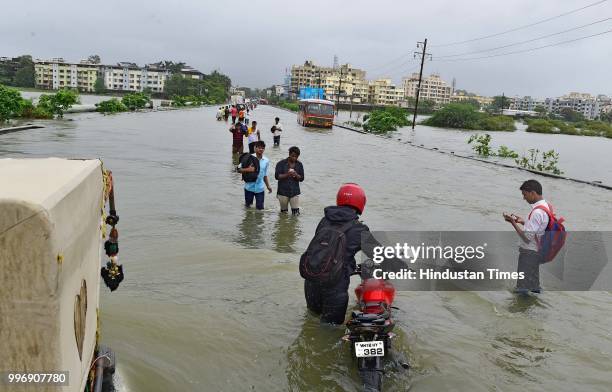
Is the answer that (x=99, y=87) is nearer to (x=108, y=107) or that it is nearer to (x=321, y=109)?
(x=108, y=107)

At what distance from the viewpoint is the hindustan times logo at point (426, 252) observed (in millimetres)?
4559

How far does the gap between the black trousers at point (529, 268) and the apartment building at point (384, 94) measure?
605ft

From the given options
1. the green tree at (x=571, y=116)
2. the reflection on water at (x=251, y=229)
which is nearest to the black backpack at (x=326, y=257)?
the reflection on water at (x=251, y=229)

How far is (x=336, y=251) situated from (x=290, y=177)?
17.1ft

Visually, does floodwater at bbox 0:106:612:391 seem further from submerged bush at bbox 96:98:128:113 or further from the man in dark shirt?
submerged bush at bbox 96:98:128:113

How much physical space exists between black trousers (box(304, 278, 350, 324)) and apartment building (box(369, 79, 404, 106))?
186 metres

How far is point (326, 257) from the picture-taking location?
14.0 feet

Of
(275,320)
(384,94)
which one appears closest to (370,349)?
(275,320)

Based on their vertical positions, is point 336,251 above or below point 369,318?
above

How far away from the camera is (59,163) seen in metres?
2.98

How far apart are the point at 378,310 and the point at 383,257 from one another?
1.88ft

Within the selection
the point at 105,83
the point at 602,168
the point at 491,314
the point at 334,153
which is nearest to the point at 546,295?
the point at 491,314

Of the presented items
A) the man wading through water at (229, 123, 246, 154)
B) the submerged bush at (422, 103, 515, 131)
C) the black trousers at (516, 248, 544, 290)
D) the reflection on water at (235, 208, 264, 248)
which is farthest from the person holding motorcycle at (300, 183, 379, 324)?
the submerged bush at (422, 103, 515, 131)

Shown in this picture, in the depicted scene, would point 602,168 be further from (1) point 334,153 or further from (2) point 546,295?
(2) point 546,295
